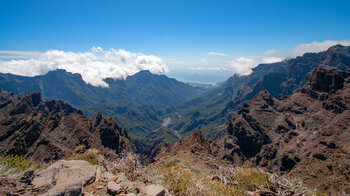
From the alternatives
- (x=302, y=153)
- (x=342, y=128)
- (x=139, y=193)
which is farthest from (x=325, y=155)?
(x=139, y=193)

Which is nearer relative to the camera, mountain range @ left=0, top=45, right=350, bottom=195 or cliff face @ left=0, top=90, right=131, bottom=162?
mountain range @ left=0, top=45, right=350, bottom=195

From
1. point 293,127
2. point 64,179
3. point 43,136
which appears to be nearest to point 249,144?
point 293,127

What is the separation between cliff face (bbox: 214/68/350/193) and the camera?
92375mm

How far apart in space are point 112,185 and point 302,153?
Answer: 104331 millimetres

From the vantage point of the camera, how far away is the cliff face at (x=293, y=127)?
92.4 m

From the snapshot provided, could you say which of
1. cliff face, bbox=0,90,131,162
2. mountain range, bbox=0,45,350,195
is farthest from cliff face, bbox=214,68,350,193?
cliff face, bbox=0,90,131,162

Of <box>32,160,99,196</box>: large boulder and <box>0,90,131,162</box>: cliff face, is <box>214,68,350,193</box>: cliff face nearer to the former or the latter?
<box>0,90,131,162</box>: cliff face

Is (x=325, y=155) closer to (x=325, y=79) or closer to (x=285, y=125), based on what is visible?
(x=285, y=125)

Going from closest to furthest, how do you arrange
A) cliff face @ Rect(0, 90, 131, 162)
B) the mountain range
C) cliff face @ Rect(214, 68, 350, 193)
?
1. the mountain range
2. cliff face @ Rect(0, 90, 131, 162)
3. cliff face @ Rect(214, 68, 350, 193)

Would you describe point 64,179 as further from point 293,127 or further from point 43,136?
point 293,127

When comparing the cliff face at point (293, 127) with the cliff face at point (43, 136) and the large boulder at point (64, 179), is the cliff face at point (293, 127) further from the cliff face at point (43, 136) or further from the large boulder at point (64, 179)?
the large boulder at point (64, 179)

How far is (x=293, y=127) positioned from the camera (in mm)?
131750

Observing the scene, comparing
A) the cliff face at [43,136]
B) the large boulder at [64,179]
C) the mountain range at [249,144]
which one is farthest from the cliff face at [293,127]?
the large boulder at [64,179]

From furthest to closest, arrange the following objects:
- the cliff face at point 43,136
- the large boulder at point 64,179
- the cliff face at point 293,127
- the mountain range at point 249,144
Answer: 1. the cliff face at point 293,127
2. the cliff face at point 43,136
3. the mountain range at point 249,144
4. the large boulder at point 64,179
